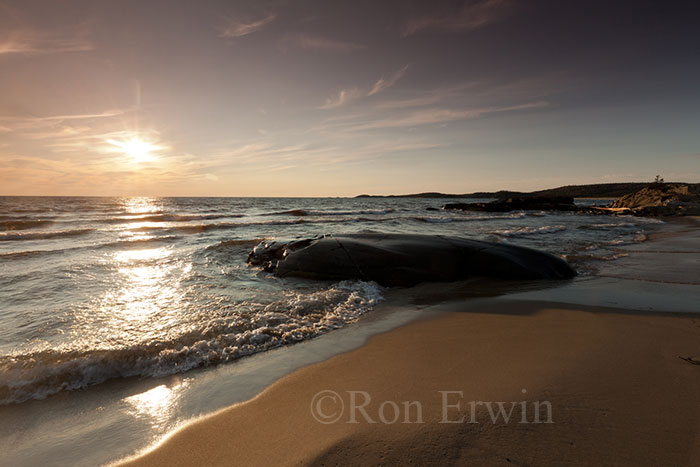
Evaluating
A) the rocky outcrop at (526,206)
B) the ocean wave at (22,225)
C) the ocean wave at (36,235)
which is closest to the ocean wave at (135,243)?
the ocean wave at (36,235)

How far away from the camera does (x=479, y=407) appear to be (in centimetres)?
213

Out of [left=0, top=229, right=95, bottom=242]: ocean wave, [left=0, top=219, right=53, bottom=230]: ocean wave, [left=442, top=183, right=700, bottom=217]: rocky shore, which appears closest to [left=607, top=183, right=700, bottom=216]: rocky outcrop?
[left=442, top=183, right=700, bottom=217]: rocky shore

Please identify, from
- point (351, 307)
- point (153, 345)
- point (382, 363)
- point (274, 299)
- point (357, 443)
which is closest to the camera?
point (357, 443)

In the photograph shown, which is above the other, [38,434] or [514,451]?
[514,451]

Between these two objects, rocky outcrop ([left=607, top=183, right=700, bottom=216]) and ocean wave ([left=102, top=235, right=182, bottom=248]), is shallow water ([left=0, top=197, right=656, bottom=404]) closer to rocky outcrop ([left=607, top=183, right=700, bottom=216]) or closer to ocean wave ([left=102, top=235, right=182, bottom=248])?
ocean wave ([left=102, top=235, right=182, bottom=248])

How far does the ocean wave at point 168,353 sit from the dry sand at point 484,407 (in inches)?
36.2

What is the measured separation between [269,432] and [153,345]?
A: 2095 millimetres

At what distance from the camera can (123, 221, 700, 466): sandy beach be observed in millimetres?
1732

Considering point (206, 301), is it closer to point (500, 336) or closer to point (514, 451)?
point (500, 336)

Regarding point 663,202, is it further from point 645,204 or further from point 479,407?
point 479,407

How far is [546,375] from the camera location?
2494mm

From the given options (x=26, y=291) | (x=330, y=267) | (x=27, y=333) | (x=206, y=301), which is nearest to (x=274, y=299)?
(x=206, y=301)

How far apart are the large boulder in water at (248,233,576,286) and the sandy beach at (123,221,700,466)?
2595 mm

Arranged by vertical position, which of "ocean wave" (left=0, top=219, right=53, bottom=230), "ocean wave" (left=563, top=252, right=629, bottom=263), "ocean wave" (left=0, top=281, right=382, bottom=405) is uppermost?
"ocean wave" (left=0, top=219, right=53, bottom=230)
